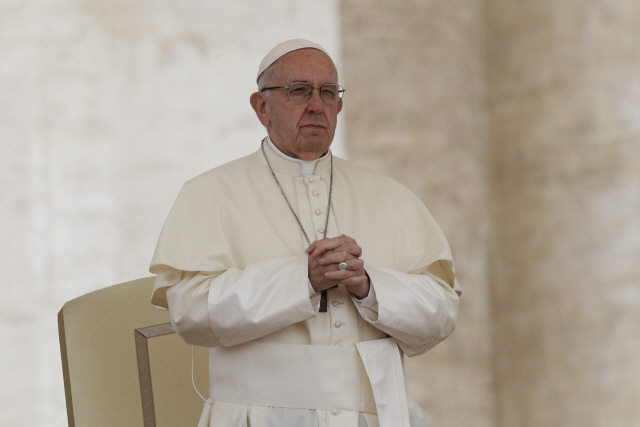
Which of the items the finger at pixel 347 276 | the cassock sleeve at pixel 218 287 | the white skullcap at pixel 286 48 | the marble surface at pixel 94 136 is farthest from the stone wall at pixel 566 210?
the cassock sleeve at pixel 218 287

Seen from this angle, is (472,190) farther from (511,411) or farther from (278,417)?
(278,417)

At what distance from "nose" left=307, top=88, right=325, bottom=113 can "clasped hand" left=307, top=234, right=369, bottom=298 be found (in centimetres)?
57

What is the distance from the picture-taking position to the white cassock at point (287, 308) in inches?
112

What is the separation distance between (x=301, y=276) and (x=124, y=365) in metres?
1.45

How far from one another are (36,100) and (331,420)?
2750 millimetres

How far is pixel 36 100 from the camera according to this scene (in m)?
4.85

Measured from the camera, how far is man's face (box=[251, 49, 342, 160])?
3.23m

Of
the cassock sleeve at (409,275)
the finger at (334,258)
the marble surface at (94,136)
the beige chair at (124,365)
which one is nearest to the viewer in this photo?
the finger at (334,258)

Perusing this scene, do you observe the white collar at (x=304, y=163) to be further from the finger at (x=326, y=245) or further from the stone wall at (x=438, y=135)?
the stone wall at (x=438, y=135)

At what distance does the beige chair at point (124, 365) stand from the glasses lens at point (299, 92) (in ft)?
4.38

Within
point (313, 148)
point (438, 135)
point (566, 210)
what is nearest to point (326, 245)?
point (313, 148)

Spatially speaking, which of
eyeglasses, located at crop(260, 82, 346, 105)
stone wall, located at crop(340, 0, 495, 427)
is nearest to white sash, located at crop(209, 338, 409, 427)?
eyeglasses, located at crop(260, 82, 346, 105)

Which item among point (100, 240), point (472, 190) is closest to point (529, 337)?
point (472, 190)

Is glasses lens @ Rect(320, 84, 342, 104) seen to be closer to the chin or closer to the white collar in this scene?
the chin
